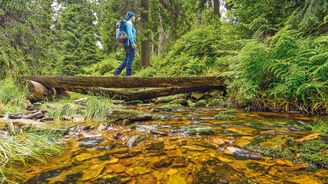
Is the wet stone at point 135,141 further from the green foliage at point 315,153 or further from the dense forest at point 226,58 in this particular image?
the green foliage at point 315,153

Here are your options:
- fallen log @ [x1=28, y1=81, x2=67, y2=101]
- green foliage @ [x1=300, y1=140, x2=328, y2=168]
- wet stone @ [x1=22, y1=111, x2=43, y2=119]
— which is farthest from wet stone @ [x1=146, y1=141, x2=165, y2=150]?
fallen log @ [x1=28, y1=81, x2=67, y2=101]

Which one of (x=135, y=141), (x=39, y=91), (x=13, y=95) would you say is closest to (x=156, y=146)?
(x=135, y=141)

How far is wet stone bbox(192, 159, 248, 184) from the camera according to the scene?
1.97 metres

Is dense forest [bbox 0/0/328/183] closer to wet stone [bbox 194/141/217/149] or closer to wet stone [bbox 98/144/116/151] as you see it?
wet stone [bbox 194/141/217/149]

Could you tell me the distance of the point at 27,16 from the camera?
1149 cm

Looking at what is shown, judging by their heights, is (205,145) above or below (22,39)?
below

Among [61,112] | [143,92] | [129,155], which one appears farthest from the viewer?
[143,92]

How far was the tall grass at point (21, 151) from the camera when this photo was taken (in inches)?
87.0

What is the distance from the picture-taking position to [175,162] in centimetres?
238

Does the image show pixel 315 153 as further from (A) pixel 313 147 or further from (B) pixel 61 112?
(B) pixel 61 112

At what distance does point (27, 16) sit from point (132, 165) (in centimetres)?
1173

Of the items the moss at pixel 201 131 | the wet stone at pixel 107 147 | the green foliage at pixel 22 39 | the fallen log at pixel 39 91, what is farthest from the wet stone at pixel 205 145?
the green foliage at pixel 22 39

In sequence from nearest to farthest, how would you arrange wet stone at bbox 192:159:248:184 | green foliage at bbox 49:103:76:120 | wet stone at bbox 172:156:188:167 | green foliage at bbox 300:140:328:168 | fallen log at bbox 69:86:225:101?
wet stone at bbox 192:159:248:184
green foliage at bbox 300:140:328:168
wet stone at bbox 172:156:188:167
green foliage at bbox 49:103:76:120
fallen log at bbox 69:86:225:101

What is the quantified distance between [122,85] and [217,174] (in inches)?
190
